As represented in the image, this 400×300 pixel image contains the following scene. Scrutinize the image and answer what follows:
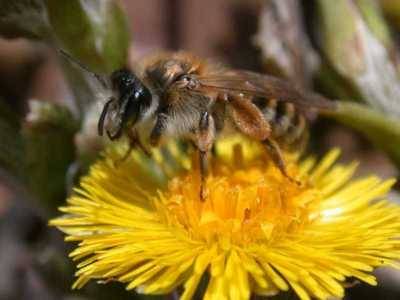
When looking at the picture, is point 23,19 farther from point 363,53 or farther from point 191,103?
point 363,53

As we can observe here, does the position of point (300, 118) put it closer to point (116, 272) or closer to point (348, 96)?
point (348, 96)

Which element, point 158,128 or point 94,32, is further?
point 94,32

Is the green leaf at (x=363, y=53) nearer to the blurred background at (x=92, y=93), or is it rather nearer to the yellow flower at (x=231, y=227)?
the blurred background at (x=92, y=93)

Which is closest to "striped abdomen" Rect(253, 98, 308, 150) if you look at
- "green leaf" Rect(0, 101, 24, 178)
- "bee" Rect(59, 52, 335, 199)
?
"bee" Rect(59, 52, 335, 199)

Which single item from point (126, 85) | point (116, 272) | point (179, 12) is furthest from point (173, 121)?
point (179, 12)

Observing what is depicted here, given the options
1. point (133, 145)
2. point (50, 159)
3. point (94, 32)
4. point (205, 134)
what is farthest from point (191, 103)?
point (50, 159)

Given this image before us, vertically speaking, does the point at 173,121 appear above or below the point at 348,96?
below
